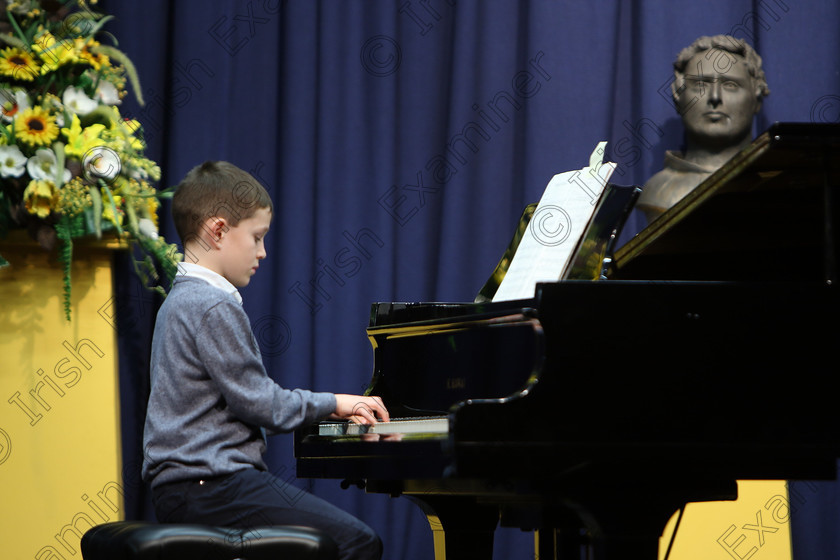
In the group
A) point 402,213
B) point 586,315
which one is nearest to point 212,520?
point 586,315

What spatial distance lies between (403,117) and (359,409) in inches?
83.0

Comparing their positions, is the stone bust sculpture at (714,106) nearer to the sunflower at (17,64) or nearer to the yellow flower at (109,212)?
the yellow flower at (109,212)

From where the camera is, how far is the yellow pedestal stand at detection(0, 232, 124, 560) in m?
2.85

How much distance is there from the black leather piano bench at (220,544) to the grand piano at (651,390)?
21cm

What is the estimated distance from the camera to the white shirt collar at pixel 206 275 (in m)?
2.11

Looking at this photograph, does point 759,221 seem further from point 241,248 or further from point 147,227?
point 147,227

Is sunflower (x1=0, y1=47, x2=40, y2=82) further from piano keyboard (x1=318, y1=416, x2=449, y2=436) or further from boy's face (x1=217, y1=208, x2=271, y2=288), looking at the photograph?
piano keyboard (x1=318, y1=416, x2=449, y2=436)

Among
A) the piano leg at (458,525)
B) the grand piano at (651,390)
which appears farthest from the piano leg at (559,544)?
the grand piano at (651,390)

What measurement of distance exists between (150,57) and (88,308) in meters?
1.26

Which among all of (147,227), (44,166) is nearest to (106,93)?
(44,166)

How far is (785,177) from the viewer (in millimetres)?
1870

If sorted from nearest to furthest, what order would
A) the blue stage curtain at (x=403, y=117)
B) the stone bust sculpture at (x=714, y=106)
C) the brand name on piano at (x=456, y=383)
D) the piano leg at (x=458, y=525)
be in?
the brand name on piano at (x=456, y=383), the piano leg at (x=458, y=525), the stone bust sculpture at (x=714, y=106), the blue stage curtain at (x=403, y=117)

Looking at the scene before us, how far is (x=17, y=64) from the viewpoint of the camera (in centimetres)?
283

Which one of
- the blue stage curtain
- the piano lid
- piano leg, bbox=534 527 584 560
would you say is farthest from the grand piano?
the blue stage curtain
